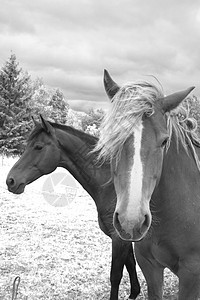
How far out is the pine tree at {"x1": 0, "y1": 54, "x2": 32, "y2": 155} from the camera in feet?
74.5

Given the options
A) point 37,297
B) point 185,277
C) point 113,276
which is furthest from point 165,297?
point 185,277

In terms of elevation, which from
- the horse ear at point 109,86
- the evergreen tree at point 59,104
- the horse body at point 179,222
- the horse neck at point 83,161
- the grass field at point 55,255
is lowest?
the grass field at point 55,255

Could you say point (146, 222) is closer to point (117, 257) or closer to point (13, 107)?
point (117, 257)

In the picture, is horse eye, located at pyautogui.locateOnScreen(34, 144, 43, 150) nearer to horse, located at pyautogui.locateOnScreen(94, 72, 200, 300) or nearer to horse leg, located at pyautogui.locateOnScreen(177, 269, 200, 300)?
horse, located at pyautogui.locateOnScreen(94, 72, 200, 300)

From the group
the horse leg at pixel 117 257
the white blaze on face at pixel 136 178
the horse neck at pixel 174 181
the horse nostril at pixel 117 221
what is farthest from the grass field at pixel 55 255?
the white blaze on face at pixel 136 178

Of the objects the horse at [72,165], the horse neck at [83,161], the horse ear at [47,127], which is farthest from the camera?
the horse ear at [47,127]

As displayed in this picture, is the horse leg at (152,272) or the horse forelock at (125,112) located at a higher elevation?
the horse forelock at (125,112)

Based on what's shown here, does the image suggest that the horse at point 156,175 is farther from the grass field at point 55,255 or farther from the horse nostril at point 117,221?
the grass field at point 55,255

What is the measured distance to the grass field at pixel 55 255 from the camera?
3.95 metres

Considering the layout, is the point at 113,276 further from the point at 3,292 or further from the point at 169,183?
the point at 169,183

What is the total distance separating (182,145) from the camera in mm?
2250

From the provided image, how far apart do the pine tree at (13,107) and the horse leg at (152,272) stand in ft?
68.3

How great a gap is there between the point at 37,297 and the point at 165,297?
1.65 metres

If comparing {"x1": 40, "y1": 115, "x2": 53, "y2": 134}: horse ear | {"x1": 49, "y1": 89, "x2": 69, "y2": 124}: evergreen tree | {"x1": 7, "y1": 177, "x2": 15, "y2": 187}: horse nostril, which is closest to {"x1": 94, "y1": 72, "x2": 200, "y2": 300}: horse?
{"x1": 40, "y1": 115, "x2": 53, "y2": 134}: horse ear
